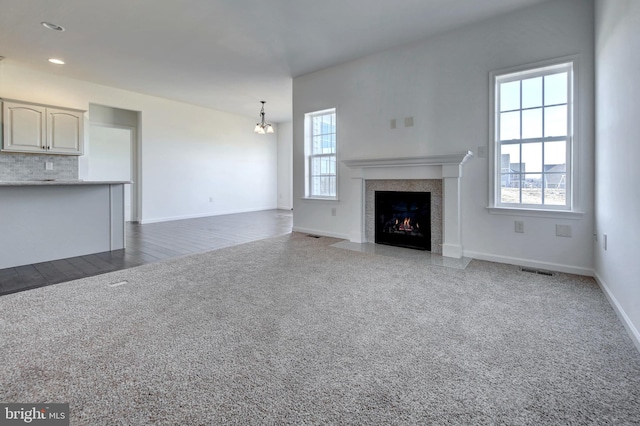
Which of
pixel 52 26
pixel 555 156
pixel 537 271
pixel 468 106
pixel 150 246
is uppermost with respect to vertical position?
pixel 52 26

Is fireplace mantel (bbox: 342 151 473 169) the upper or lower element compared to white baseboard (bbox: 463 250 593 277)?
upper

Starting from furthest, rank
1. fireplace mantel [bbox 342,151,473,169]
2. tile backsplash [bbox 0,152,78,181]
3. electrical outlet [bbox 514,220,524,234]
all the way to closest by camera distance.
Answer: tile backsplash [bbox 0,152,78,181] → fireplace mantel [bbox 342,151,473,169] → electrical outlet [bbox 514,220,524,234]

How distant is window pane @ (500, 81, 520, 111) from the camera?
3.58 meters

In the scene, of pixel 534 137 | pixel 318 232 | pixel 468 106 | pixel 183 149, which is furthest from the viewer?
pixel 183 149

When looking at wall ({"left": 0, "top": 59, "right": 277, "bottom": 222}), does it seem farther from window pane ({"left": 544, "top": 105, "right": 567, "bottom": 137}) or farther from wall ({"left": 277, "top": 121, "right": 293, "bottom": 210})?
window pane ({"left": 544, "top": 105, "right": 567, "bottom": 137})

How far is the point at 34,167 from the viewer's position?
17.6 feet

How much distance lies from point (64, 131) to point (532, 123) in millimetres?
7272

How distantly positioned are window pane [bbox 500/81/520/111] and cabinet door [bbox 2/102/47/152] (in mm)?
7055

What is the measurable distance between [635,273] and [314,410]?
215 centimetres

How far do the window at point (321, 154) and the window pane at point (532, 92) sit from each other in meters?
2.82

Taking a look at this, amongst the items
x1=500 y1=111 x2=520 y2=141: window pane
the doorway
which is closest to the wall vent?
x1=500 y1=111 x2=520 y2=141: window pane

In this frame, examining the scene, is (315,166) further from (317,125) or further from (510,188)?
(510,188)

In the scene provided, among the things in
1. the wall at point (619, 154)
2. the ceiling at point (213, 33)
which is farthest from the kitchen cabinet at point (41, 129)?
the wall at point (619, 154)

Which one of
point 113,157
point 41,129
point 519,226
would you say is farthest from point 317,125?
point 113,157
